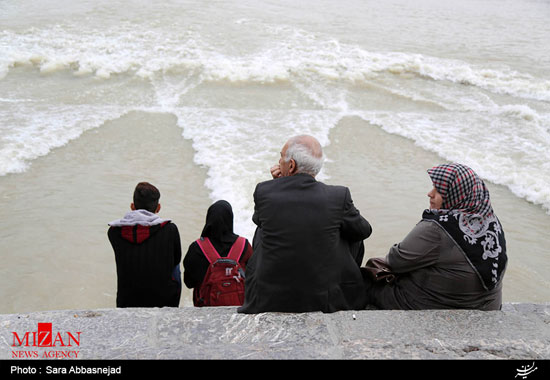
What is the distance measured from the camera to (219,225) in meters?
3.18

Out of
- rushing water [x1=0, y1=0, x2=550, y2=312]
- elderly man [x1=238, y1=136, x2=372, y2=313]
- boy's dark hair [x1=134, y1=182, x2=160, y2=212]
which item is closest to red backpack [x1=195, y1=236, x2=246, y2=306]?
elderly man [x1=238, y1=136, x2=372, y2=313]

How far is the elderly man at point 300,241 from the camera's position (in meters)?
2.51

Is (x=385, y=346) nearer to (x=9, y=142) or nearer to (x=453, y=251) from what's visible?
(x=453, y=251)

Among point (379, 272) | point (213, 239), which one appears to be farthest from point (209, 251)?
point (379, 272)

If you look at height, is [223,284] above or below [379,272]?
below

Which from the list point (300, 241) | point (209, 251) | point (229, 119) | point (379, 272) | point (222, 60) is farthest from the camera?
point (222, 60)

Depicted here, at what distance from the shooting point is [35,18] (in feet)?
58.2

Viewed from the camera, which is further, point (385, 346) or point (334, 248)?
point (334, 248)

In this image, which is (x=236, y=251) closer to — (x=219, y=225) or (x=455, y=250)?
(x=219, y=225)

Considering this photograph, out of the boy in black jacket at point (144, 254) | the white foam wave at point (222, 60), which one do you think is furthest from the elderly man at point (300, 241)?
the white foam wave at point (222, 60)

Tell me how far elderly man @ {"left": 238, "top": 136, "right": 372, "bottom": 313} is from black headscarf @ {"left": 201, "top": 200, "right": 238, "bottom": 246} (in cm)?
57

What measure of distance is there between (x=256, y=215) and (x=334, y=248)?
0.46 metres

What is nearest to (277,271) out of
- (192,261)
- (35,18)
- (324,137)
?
(192,261)

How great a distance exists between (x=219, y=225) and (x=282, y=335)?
1.07m
